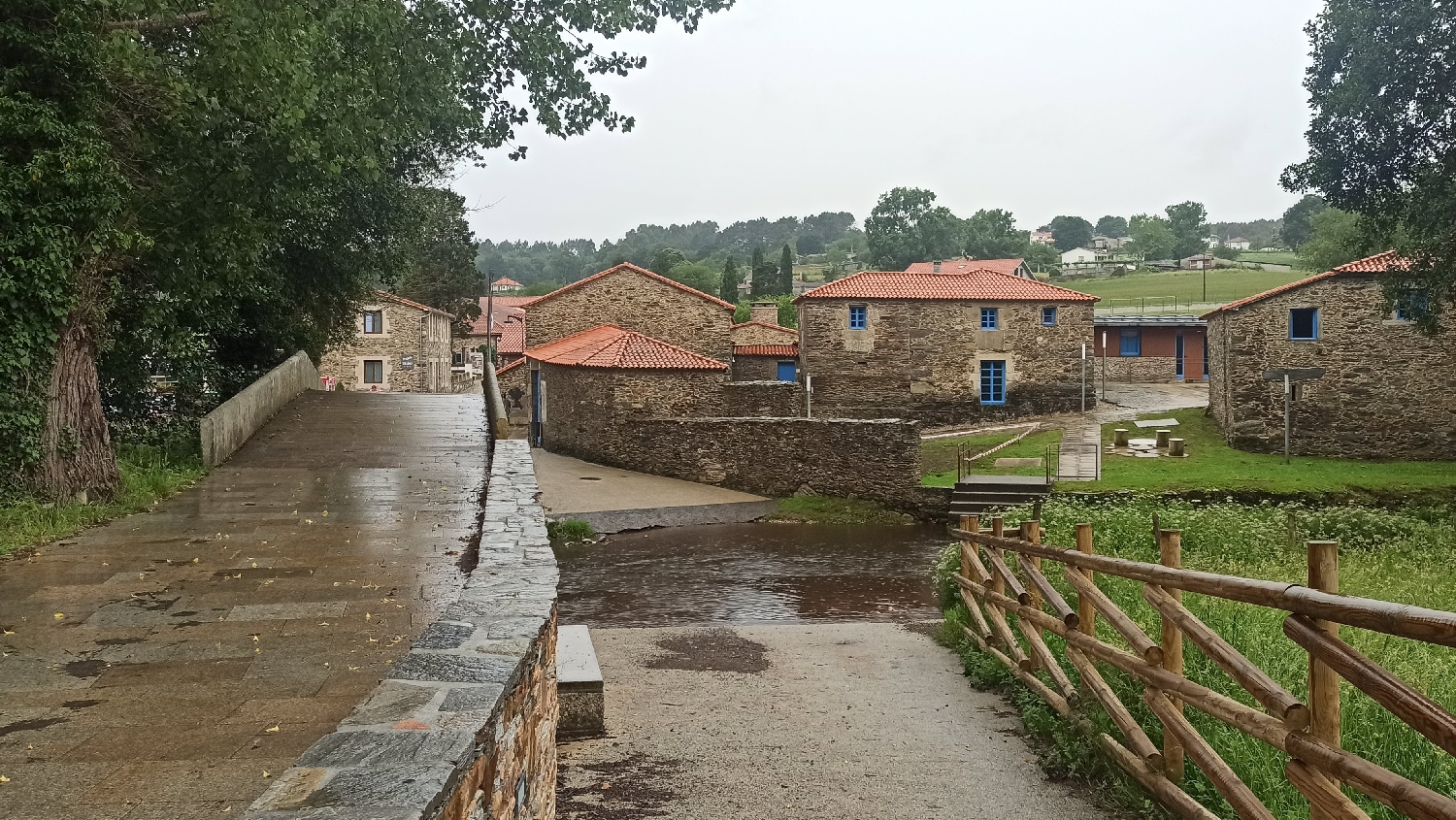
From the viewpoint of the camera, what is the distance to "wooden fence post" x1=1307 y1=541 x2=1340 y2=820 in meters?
3.92

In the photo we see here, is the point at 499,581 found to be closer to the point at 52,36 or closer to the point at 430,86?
the point at 52,36

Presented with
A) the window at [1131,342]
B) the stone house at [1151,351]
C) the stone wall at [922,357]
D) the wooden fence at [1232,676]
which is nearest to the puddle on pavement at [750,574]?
the wooden fence at [1232,676]

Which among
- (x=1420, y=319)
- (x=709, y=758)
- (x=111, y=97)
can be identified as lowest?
(x=709, y=758)

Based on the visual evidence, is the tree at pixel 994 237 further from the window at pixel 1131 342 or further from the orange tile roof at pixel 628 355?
the orange tile roof at pixel 628 355

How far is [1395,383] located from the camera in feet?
89.3

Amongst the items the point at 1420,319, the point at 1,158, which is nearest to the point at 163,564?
the point at 1,158

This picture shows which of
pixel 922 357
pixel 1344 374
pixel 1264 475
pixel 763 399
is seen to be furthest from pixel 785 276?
pixel 1264 475

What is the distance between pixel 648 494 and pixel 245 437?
33.7 feet

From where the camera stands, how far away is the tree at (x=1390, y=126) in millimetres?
18703

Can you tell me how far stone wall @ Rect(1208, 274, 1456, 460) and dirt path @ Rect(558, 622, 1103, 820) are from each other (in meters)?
20.6

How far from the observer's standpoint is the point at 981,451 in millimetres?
30312

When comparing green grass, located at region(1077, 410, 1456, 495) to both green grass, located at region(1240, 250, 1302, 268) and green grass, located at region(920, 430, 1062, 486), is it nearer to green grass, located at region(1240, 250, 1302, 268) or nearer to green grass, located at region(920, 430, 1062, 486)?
green grass, located at region(920, 430, 1062, 486)

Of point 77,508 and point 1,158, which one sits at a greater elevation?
point 1,158

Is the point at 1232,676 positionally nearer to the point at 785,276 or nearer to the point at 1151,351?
the point at 1151,351
